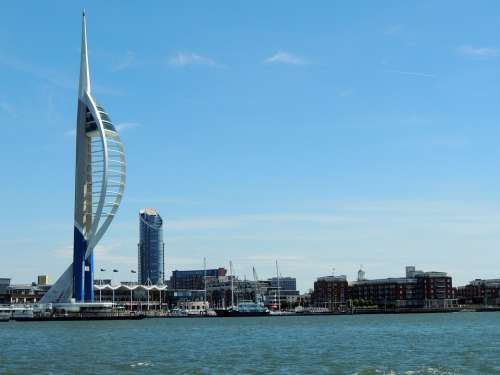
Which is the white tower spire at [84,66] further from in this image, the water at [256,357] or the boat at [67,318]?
the water at [256,357]

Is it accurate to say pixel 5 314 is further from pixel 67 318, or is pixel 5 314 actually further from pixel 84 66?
pixel 84 66

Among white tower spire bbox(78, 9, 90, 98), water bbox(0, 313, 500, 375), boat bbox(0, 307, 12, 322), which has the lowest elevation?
boat bbox(0, 307, 12, 322)

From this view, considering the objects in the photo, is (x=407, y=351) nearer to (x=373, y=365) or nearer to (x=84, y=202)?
(x=373, y=365)

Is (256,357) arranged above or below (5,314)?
above

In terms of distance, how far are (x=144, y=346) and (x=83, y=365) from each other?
19098 millimetres

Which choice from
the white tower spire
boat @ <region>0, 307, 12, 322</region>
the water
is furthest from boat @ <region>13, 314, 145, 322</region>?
the water

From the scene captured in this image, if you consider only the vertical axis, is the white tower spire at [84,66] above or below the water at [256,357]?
above

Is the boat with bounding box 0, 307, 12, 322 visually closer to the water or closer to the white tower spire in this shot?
the white tower spire

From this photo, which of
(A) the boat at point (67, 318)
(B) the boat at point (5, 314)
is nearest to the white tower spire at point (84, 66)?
(A) the boat at point (67, 318)

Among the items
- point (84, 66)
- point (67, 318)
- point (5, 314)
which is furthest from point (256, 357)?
point (5, 314)

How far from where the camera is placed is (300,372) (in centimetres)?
4681

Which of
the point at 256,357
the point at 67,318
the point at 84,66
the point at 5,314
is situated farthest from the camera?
the point at 5,314

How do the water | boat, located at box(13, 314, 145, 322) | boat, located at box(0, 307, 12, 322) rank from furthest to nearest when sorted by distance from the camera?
boat, located at box(0, 307, 12, 322)
boat, located at box(13, 314, 145, 322)
the water

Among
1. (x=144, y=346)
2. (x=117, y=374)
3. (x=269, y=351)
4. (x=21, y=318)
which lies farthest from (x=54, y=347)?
(x=21, y=318)
